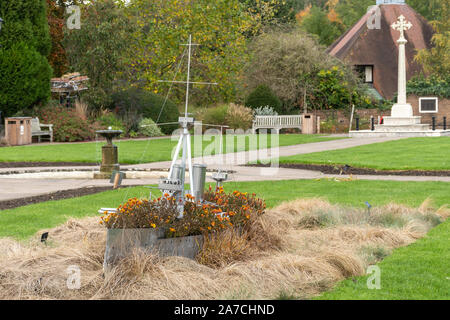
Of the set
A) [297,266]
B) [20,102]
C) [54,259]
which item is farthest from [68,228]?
[20,102]

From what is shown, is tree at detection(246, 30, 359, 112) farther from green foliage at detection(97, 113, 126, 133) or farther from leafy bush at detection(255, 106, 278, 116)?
green foliage at detection(97, 113, 126, 133)

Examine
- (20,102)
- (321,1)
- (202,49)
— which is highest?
(321,1)

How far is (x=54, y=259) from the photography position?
23.2 ft

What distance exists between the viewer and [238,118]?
36.8 meters

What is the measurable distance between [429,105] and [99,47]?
2287 cm

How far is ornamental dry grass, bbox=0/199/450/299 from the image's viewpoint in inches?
246

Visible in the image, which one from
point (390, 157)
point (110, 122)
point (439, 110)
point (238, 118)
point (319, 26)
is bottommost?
point (390, 157)

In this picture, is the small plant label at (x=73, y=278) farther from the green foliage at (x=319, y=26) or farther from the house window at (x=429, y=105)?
the green foliage at (x=319, y=26)

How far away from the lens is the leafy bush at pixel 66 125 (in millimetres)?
30891

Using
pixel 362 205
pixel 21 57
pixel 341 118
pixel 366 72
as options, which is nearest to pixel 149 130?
pixel 21 57

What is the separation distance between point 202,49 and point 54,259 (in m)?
33.6

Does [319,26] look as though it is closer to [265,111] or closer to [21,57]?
[265,111]

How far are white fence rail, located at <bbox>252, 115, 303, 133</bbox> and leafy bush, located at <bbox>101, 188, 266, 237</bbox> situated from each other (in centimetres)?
2926
